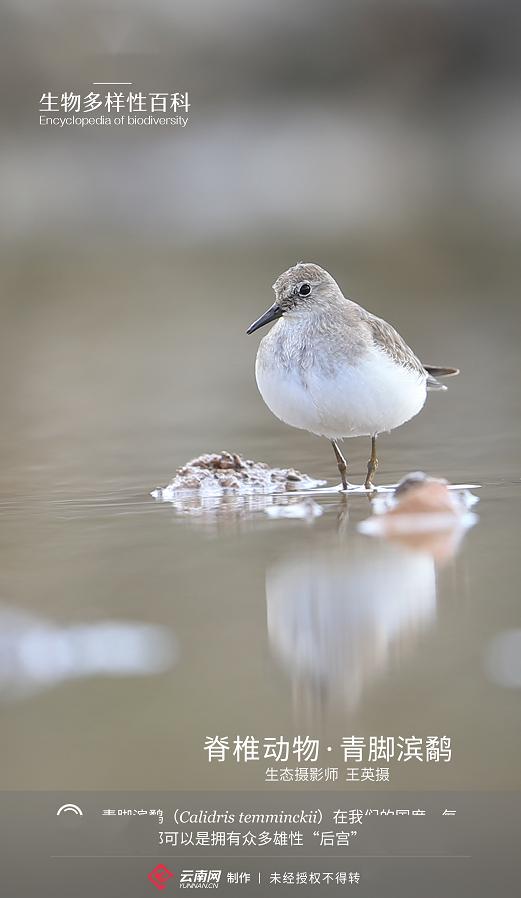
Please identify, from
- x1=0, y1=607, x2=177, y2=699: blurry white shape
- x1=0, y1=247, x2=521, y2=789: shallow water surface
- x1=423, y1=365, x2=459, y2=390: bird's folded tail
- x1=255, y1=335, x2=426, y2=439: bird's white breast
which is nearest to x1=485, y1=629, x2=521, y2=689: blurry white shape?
x1=0, y1=247, x2=521, y2=789: shallow water surface

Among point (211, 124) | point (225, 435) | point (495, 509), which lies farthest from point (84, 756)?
point (211, 124)

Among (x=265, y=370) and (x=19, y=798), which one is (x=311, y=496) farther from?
(x=19, y=798)

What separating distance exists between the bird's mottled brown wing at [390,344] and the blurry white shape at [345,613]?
1481 mm

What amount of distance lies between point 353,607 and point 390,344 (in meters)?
2.24

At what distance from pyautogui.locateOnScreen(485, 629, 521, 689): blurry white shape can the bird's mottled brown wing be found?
2.33 metres

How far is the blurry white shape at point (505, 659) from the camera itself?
117 inches

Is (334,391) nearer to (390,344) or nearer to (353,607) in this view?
(390,344)

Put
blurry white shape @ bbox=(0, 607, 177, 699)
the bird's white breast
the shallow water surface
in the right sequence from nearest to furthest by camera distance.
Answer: the shallow water surface → blurry white shape @ bbox=(0, 607, 177, 699) → the bird's white breast

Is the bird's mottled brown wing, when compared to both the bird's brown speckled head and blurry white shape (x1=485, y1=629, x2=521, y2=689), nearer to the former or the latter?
the bird's brown speckled head

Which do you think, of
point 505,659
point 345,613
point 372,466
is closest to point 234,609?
point 345,613

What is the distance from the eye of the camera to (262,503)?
5102mm

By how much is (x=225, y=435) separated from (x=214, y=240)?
8.20 meters

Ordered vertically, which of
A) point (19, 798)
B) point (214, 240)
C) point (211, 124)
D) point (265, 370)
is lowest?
point (19, 798)

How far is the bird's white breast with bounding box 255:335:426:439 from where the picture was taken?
5.08 meters
